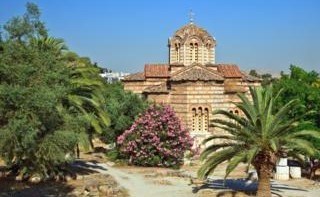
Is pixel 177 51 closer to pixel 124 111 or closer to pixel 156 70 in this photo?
pixel 156 70

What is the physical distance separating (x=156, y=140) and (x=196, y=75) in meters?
7.79

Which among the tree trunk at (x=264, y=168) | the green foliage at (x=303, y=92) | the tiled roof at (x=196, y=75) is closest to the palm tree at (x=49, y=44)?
the tree trunk at (x=264, y=168)

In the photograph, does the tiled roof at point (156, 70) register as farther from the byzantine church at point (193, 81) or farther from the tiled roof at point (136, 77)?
the tiled roof at point (136, 77)

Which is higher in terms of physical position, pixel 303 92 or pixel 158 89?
pixel 158 89

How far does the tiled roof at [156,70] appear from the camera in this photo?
133 ft

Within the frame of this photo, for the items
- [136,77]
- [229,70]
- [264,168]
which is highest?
[229,70]

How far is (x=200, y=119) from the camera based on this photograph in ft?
119

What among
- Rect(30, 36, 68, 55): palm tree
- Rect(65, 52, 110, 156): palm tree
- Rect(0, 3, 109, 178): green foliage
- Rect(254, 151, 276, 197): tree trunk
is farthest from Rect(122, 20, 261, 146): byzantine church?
Rect(254, 151, 276, 197): tree trunk

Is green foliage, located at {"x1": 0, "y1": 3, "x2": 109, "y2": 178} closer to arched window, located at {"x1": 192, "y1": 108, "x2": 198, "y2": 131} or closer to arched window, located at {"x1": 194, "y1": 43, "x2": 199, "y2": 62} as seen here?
arched window, located at {"x1": 192, "y1": 108, "x2": 198, "y2": 131}

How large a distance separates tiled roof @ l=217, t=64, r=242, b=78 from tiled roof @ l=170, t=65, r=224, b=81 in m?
5.55

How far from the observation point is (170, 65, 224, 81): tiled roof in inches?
1396

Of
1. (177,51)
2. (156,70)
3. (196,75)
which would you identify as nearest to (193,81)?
(196,75)

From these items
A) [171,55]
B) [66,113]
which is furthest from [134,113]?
[66,113]

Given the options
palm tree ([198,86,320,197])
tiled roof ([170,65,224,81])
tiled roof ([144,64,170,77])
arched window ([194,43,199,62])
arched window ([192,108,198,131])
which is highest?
arched window ([194,43,199,62])
